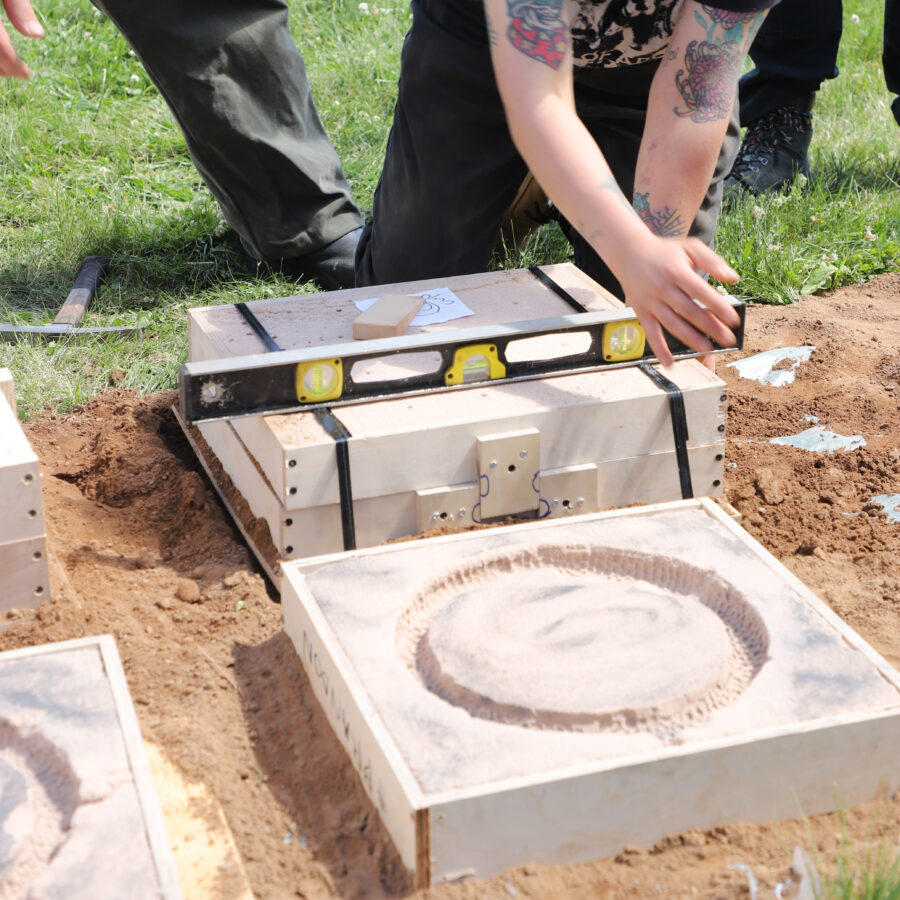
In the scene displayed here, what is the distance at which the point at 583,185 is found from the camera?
2.15 meters

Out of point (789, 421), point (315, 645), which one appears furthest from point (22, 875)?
point (789, 421)

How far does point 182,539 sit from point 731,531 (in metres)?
1.18

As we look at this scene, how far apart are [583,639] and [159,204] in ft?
10.3

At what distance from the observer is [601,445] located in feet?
7.89

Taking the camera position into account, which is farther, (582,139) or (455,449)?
(455,449)

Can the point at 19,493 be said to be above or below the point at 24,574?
above

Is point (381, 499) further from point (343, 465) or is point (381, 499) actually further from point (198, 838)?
point (198, 838)

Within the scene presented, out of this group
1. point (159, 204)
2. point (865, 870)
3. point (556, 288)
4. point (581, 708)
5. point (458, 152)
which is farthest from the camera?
point (159, 204)

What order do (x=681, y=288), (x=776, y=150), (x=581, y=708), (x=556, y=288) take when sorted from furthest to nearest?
(x=776, y=150) < (x=556, y=288) < (x=681, y=288) < (x=581, y=708)

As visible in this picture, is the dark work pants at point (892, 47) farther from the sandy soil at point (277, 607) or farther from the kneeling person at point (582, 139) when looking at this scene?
the kneeling person at point (582, 139)

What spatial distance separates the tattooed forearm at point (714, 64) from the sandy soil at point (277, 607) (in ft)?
2.82

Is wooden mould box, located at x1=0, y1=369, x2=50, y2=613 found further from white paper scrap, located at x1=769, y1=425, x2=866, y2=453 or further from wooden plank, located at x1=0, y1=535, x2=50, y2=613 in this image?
white paper scrap, located at x1=769, y1=425, x2=866, y2=453

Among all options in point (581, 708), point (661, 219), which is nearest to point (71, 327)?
point (661, 219)

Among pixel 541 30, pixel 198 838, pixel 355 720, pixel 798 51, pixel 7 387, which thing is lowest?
pixel 198 838
